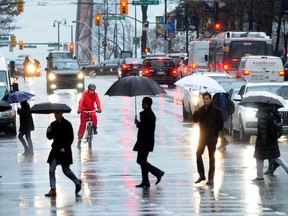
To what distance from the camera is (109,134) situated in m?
34.0

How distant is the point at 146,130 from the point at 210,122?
1176 mm

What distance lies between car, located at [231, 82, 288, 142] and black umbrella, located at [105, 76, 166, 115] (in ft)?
23.4

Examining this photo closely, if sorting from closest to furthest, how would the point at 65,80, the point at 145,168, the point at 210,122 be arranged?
1. the point at 145,168
2. the point at 210,122
3. the point at 65,80

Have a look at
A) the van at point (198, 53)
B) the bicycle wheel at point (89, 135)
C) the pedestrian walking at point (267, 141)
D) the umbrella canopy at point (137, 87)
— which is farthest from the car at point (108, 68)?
the pedestrian walking at point (267, 141)

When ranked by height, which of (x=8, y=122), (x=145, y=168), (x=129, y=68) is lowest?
(x=129, y=68)

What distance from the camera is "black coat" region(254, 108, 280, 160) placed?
70.4 ft

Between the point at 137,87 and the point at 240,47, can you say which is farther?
the point at 240,47

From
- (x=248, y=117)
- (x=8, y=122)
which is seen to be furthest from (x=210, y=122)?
(x=8, y=122)

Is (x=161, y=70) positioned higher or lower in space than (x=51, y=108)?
lower

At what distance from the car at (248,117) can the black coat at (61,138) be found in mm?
11473

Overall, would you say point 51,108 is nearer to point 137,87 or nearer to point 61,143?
point 61,143

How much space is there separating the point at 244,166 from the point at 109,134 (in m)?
10.2

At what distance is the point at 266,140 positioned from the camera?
2158 cm

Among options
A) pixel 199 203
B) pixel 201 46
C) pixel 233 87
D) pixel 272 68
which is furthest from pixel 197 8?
pixel 199 203
